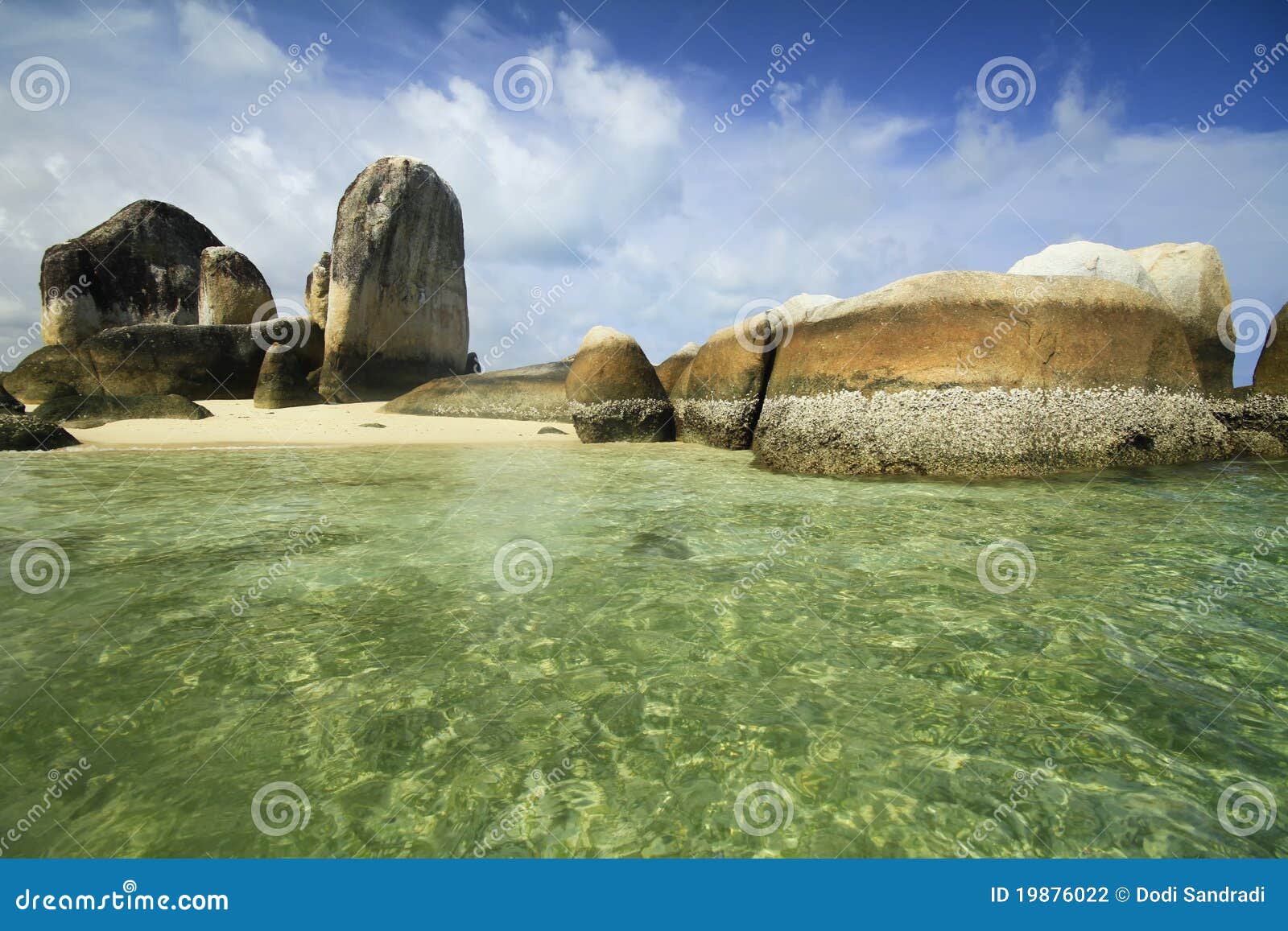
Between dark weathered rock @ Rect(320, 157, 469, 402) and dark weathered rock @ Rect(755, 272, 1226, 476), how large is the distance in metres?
11.6

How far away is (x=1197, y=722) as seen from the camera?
1943 mm

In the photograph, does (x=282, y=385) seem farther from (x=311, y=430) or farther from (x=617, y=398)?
(x=617, y=398)

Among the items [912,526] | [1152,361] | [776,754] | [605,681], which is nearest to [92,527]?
[605,681]

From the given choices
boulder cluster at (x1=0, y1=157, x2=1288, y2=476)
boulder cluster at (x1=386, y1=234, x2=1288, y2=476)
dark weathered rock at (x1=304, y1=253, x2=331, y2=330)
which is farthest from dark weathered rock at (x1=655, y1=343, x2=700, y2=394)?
dark weathered rock at (x1=304, y1=253, x2=331, y2=330)

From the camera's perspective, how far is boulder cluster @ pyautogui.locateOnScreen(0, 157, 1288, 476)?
6305 millimetres

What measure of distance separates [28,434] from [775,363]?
9.51 metres

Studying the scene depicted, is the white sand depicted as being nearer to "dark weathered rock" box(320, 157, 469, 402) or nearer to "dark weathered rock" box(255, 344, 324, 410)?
"dark weathered rock" box(255, 344, 324, 410)

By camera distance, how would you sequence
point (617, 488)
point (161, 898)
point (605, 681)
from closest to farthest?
point (161, 898)
point (605, 681)
point (617, 488)

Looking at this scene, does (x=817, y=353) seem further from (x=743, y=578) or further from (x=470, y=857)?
(x=470, y=857)

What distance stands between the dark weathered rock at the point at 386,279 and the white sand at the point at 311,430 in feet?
5.63

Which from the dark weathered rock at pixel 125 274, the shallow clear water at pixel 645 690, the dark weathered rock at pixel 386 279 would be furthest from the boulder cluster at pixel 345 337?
the shallow clear water at pixel 645 690

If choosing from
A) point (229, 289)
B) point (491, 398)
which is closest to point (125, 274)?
point (229, 289)

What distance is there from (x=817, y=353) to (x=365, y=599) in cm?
554

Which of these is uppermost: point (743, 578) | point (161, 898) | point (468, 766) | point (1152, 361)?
point (1152, 361)
